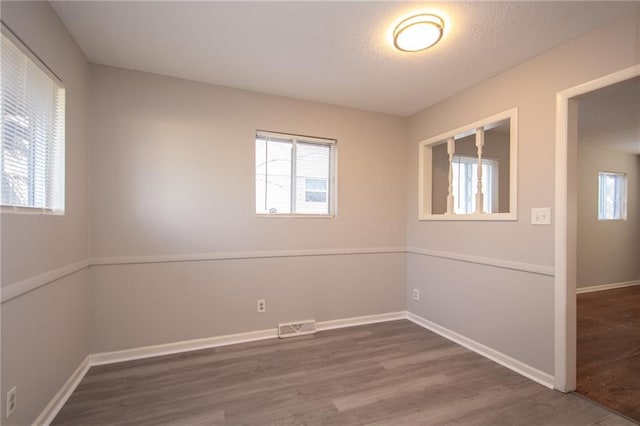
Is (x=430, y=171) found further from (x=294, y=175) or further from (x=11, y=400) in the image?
(x=11, y=400)

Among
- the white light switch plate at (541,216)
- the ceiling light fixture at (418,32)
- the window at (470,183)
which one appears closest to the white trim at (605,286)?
the window at (470,183)

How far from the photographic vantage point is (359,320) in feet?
10.8

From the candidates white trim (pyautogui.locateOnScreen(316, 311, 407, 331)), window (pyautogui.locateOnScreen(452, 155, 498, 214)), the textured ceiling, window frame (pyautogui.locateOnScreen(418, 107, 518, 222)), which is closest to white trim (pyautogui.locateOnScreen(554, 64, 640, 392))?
window frame (pyautogui.locateOnScreen(418, 107, 518, 222))

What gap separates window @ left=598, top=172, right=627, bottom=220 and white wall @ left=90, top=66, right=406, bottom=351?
14.9 ft

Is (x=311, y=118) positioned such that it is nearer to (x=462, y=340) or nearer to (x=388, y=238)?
(x=388, y=238)

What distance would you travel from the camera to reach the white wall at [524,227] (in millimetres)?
1868

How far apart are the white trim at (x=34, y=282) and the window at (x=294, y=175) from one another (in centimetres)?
153

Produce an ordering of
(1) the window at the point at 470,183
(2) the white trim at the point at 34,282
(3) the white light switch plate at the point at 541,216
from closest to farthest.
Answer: (2) the white trim at the point at 34,282 → (3) the white light switch plate at the point at 541,216 → (1) the window at the point at 470,183

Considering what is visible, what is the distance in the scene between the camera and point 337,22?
182cm

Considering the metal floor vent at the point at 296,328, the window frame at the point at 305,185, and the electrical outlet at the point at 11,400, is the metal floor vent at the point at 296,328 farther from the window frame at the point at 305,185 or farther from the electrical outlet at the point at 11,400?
the electrical outlet at the point at 11,400

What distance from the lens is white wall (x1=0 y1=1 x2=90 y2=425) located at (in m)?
1.37

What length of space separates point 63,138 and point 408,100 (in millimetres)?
3051

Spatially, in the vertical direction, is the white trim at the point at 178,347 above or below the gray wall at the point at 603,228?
below

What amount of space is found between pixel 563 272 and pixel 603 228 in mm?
4337
